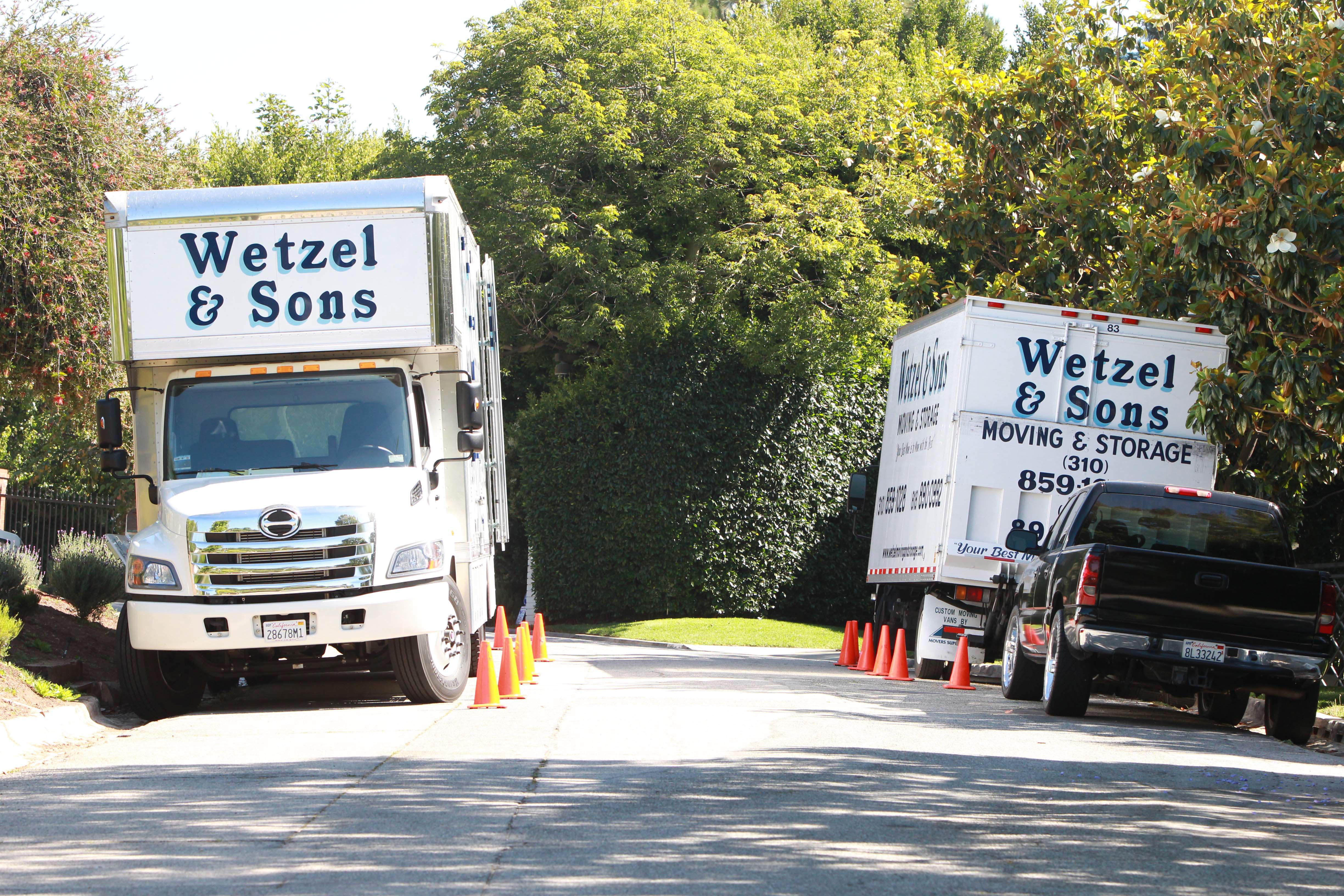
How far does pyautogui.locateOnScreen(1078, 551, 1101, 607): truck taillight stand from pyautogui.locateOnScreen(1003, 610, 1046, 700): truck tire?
78.9 inches

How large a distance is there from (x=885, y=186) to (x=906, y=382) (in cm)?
1236

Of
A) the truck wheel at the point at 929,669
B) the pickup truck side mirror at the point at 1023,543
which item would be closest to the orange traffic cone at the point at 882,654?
the truck wheel at the point at 929,669

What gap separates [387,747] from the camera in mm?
9984

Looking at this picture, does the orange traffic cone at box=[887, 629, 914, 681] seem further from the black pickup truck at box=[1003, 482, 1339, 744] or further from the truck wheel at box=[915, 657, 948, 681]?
the black pickup truck at box=[1003, 482, 1339, 744]

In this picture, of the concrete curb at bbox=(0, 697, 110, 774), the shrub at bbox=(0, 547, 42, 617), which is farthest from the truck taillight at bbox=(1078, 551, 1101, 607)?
the shrub at bbox=(0, 547, 42, 617)

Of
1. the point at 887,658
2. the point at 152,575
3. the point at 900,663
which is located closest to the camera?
the point at 152,575

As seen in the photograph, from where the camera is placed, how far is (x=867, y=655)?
19.2 meters

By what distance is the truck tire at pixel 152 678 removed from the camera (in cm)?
1209

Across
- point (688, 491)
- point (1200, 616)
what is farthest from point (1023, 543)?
point (688, 491)

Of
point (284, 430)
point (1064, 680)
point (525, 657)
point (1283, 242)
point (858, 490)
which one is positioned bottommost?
point (525, 657)

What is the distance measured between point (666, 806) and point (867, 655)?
38.8ft

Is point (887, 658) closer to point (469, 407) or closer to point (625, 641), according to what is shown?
point (469, 407)

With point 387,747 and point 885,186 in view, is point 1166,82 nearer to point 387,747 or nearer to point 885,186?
point 885,186

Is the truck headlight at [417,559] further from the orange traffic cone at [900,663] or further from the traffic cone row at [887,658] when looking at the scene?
the orange traffic cone at [900,663]
